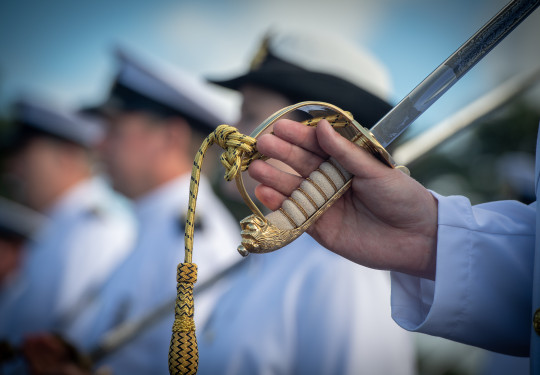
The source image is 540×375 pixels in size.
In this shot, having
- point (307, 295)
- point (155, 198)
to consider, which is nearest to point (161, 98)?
point (155, 198)

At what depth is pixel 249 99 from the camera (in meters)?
2.71

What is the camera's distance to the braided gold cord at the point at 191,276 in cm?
116

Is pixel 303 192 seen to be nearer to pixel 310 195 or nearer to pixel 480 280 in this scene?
pixel 310 195

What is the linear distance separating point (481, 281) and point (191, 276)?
74 centimetres

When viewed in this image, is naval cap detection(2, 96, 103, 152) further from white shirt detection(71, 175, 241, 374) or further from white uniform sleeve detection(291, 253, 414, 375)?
white uniform sleeve detection(291, 253, 414, 375)

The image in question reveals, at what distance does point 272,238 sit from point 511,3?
783 millimetres

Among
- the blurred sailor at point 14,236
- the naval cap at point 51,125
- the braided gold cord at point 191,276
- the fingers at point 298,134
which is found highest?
the naval cap at point 51,125

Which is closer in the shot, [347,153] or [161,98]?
[347,153]

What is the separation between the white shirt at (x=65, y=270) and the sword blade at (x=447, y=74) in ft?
10.2

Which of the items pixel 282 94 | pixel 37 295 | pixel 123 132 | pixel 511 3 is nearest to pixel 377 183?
pixel 511 3

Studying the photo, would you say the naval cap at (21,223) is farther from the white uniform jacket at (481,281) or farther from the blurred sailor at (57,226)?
the white uniform jacket at (481,281)

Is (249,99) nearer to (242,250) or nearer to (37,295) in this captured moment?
(242,250)

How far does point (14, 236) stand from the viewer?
19.2 feet

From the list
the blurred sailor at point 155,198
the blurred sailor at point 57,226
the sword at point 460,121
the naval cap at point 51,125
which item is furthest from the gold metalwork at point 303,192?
the naval cap at point 51,125
